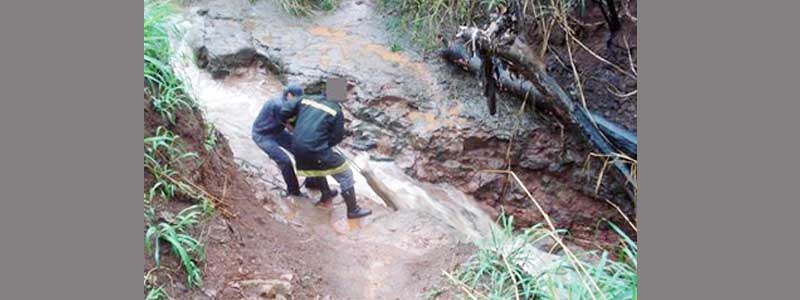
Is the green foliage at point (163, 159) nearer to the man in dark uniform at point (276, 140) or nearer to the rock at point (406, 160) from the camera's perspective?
the man in dark uniform at point (276, 140)

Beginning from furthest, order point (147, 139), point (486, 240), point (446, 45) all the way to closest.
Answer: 1. point (446, 45)
2. point (486, 240)
3. point (147, 139)

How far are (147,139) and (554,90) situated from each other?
60.1 inches

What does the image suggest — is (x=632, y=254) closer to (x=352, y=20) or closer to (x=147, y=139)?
(x=352, y=20)

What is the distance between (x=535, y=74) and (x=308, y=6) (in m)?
0.93

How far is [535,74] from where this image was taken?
2941 mm

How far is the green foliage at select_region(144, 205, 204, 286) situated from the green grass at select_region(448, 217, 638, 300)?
2.96ft

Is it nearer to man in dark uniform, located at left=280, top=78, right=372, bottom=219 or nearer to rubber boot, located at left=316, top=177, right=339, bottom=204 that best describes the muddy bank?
man in dark uniform, located at left=280, top=78, right=372, bottom=219

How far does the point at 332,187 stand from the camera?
8.86 ft

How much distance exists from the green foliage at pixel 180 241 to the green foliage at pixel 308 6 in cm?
88

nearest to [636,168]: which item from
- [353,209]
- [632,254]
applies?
[632,254]

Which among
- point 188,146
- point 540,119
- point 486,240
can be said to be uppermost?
point 540,119

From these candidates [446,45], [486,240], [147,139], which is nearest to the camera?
[147,139]

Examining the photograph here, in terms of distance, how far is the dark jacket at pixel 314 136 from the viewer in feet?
8.80

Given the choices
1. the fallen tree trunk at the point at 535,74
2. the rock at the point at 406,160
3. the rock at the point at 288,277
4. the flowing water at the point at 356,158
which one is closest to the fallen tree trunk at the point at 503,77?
the fallen tree trunk at the point at 535,74
